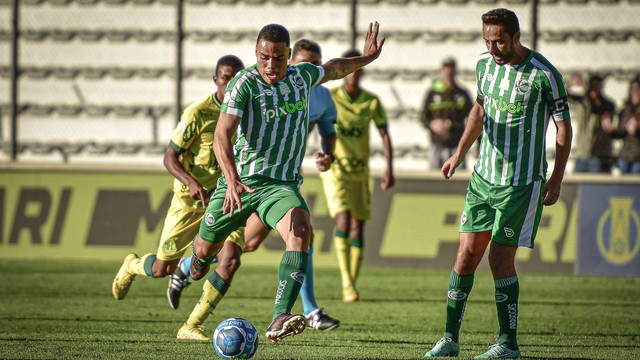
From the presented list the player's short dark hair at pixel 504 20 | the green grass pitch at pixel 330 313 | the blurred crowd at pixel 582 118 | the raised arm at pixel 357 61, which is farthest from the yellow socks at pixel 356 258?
the player's short dark hair at pixel 504 20

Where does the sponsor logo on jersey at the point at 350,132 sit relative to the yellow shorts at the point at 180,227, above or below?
above

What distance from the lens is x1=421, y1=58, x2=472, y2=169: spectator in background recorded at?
15895mm

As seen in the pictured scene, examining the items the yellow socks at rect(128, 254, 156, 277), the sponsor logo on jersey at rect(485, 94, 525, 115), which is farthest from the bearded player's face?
the yellow socks at rect(128, 254, 156, 277)

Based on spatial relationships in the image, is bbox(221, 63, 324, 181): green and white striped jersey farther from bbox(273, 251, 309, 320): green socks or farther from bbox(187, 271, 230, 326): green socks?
bbox(187, 271, 230, 326): green socks

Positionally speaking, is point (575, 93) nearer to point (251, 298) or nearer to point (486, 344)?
point (251, 298)

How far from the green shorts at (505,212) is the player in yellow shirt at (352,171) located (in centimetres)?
434

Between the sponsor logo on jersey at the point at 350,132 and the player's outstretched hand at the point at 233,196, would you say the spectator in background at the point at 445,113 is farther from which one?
the player's outstretched hand at the point at 233,196

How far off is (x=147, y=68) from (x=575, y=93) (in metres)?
7.24

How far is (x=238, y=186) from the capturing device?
24.8 feet

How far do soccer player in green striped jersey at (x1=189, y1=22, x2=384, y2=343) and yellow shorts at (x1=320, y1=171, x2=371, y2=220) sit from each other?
4115 millimetres

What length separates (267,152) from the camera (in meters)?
7.90

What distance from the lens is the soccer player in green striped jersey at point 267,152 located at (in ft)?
24.8

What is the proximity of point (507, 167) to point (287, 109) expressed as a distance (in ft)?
4.85

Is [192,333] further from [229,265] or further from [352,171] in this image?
[352,171]
